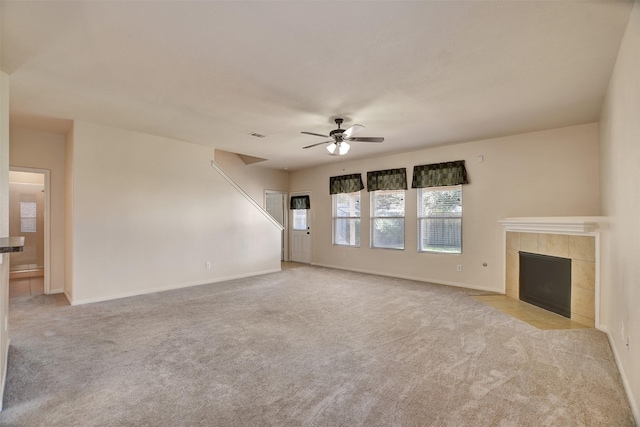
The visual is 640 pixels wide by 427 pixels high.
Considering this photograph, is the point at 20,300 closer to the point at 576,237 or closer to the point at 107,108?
the point at 107,108

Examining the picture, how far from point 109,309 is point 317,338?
9.87 ft

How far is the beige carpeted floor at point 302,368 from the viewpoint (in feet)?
6.44

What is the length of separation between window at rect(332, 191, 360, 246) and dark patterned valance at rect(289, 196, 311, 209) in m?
0.91

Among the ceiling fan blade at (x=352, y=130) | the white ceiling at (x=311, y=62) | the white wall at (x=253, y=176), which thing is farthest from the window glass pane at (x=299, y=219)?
the ceiling fan blade at (x=352, y=130)

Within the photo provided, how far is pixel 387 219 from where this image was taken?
6.73 meters

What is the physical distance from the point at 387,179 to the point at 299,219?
3137 mm

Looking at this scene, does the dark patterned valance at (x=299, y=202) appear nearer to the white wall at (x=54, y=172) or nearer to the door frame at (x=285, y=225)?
the door frame at (x=285, y=225)

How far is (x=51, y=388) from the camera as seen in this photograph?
2.25 metres

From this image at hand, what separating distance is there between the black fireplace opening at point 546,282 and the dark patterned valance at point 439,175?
1.65 metres

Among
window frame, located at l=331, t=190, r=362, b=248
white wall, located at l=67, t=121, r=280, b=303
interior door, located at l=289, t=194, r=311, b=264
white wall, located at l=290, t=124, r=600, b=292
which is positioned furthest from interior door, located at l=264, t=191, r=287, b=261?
white wall, located at l=290, t=124, r=600, b=292

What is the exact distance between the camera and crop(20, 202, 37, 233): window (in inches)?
275

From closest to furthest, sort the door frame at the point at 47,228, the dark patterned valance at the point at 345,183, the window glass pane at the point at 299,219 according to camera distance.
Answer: the door frame at the point at 47,228
the dark patterned valance at the point at 345,183
the window glass pane at the point at 299,219

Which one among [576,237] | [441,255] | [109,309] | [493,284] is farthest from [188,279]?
[576,237]

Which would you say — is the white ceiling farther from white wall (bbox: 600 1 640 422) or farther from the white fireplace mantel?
the white fireplace mantel
